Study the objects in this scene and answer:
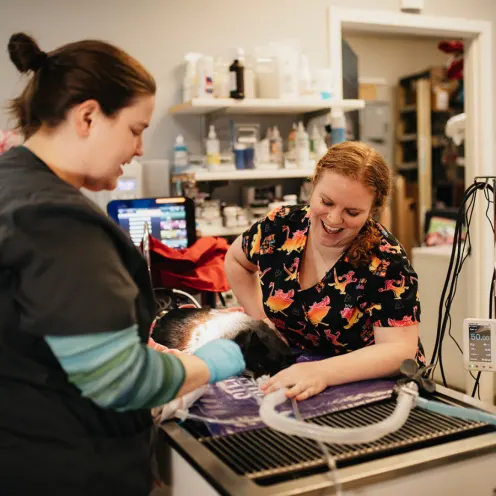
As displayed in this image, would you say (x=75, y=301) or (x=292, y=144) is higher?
(x=292, y=144)

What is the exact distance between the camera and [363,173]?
1.66 meters

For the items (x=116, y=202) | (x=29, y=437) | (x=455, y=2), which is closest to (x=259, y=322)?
(x=29, y=437)

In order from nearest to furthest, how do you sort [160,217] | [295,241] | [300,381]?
[300,381] → [295,241] → [160,217]

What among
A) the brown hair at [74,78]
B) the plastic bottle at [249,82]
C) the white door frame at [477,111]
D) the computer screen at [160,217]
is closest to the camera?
the brown hair at [74,78]

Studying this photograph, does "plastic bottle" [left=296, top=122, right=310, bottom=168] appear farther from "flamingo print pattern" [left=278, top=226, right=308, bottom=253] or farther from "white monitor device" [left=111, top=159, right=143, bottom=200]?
"flamingo print pattern" [left=278, top=226, right=308, bottom=253]

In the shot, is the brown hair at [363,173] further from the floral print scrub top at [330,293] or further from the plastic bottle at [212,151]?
the plastic bottle at [212,151]

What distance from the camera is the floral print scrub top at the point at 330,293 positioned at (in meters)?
1.62

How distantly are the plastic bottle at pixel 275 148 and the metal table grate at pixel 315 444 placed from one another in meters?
Answer: 2.13

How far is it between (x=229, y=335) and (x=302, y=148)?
1.83 meters

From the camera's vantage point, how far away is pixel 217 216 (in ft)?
10.2

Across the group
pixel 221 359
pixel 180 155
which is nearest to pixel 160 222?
pixel 180 155

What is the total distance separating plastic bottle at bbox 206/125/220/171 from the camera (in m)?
3.05

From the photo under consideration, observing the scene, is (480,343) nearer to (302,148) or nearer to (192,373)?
(192,373)

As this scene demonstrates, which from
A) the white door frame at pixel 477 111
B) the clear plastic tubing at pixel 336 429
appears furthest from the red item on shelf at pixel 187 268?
the white door frame at pixel 477 111
